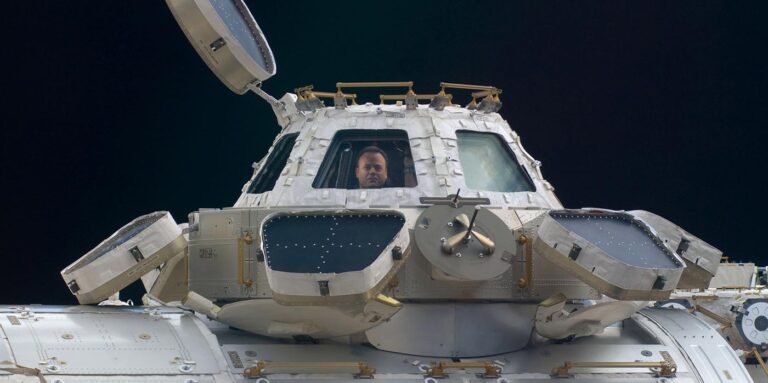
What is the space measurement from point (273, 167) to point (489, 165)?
2065mm

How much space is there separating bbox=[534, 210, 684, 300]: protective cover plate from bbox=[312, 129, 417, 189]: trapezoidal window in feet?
5.86

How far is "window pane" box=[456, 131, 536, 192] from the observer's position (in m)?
14.7

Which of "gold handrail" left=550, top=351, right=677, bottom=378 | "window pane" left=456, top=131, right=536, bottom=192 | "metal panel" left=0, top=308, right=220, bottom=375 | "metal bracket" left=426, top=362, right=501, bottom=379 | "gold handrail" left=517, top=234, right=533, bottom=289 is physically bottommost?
"metal panel" left=0, top=308, right=220, bottom=375

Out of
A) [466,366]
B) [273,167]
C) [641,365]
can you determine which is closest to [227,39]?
[273,167]

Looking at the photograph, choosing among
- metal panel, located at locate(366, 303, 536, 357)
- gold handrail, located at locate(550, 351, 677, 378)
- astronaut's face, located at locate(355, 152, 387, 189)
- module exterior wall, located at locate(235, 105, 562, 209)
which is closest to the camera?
gold handrail, located at locate(550, 351, 677, 378)

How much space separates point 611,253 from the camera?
13.0m

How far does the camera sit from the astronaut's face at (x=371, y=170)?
14.5 metres

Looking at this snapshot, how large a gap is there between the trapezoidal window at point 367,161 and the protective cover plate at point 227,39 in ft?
4.82

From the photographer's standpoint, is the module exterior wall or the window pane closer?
the module exterior wall

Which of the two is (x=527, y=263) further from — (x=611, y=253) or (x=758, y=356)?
(x=758, y=356)

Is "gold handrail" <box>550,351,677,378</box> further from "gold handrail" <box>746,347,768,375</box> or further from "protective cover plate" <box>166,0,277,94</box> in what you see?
"protective cover plate" <box>166,0,277,94</box>

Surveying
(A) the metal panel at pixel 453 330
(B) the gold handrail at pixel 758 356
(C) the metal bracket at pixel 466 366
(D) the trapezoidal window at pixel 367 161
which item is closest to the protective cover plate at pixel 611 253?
(A) the metal panel at pixel 453 330

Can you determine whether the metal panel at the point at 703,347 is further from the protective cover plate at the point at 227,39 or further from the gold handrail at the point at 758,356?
the protective cover plate at the point at 227,39

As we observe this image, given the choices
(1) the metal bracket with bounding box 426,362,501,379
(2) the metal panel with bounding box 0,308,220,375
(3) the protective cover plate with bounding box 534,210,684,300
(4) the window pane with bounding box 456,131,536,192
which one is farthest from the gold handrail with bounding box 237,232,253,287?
(3) the protective cover plate with bounding box 534,210,684,300
